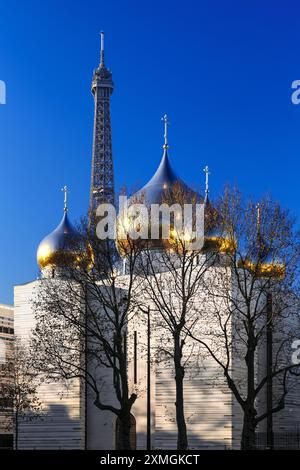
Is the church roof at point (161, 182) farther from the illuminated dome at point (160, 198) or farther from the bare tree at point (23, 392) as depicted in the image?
the bare tree at point (23, 392)

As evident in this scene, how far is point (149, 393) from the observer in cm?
3297

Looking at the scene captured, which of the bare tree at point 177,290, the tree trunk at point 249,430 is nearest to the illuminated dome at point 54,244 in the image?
the bare tree at point 177,290

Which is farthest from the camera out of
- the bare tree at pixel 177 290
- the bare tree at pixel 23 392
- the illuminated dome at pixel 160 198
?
the bare tree at pixel 23 392

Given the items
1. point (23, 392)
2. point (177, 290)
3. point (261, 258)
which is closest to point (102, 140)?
point (23, 392)

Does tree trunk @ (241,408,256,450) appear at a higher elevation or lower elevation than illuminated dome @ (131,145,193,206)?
lower

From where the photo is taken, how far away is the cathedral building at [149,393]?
3569 centimetres

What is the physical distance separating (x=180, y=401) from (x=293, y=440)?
320 inches

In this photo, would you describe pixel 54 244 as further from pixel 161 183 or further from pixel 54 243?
pixel 161 183

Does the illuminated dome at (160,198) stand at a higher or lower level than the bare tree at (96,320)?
higher

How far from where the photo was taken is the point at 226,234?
31375 millimetres

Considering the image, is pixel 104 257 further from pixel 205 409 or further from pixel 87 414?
pixel 87 414

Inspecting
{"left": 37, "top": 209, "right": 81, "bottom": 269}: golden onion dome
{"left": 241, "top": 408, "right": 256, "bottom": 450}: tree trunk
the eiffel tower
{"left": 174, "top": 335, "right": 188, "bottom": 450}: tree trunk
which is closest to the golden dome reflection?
{"left": 37, "top": 209, "right": 81, "bottom": 269}: golden onion dome

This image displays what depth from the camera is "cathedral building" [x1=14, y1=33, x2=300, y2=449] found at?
35.7 meters

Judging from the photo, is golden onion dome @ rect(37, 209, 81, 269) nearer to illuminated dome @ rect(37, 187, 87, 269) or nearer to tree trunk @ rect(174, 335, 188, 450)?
illuminated dome @ rect(37, 187, 87, 269)
